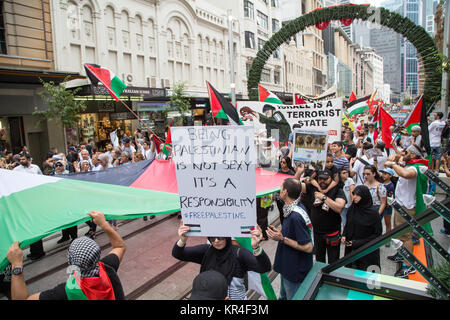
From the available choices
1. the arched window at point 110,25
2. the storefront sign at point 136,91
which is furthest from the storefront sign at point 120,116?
the arched window at point 110,25

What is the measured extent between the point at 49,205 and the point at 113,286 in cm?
155

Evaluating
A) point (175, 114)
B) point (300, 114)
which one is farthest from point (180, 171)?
point (175, 114)

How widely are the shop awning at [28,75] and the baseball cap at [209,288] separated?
48.5 feet

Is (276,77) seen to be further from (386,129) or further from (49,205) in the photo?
(49,205)

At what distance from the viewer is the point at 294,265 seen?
354 cm

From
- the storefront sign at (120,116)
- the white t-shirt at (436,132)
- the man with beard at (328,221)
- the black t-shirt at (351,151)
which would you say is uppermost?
the storefront sign at (120,116)

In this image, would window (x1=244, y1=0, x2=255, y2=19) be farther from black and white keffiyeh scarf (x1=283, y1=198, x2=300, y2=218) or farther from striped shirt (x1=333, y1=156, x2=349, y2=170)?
black and white keffiyeh scarf (x1=283, y1=198, x2=300, y2=218)

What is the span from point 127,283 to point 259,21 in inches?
1584

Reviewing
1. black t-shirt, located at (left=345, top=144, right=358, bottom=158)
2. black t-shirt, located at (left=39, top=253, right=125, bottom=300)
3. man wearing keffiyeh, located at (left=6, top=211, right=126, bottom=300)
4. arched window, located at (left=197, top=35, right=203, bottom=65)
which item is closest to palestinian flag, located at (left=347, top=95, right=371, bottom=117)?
black t-shirt, located at (left=345, top=144, right=358, bottom=158)

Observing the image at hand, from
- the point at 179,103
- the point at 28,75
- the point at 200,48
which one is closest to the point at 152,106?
Answer: the point at 179,103

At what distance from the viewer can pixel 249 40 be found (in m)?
36.4

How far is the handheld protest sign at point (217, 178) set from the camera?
2.84 metres

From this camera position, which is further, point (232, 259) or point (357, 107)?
point (357, 107)

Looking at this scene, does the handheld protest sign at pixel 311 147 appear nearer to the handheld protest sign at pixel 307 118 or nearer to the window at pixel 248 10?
the handheld protest sign at pixel 307 118
